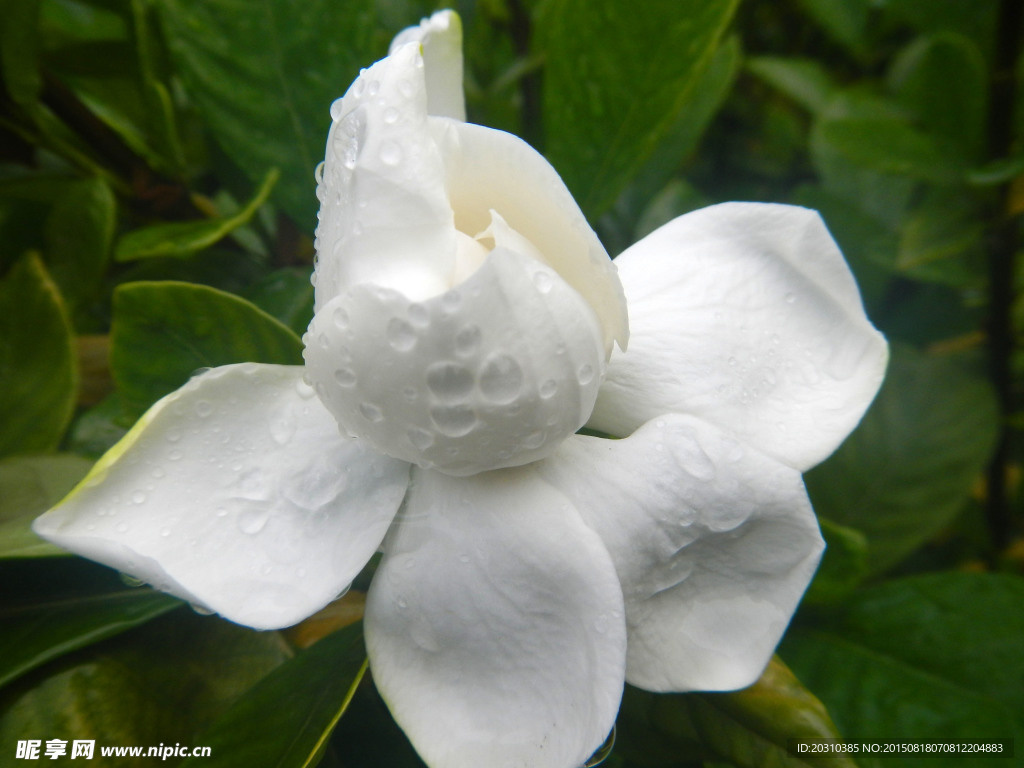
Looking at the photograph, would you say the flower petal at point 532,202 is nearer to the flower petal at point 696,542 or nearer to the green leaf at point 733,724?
the flower petal at point 696,542

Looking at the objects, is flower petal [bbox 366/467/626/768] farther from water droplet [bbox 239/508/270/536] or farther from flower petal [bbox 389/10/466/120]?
flower petal [bbox 389/10/466/120]

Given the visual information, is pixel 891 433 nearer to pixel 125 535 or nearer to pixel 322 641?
pixel 322 641

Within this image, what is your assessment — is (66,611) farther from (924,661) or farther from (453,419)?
(924,661)

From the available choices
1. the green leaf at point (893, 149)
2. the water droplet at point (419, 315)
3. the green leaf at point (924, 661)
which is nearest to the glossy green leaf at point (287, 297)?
the water droplet at point (419, 315)

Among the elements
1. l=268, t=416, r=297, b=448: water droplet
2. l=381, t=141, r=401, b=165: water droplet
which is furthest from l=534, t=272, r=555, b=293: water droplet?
l=268, t=416, r=297, b=448: water droplet

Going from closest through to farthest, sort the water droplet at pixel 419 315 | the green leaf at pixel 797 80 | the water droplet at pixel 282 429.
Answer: the water droplet at pixel 419 315 → the water droplet at pixel 282 429 → the green leaf at pixel 797 80

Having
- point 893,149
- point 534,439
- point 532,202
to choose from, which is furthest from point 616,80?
point 893,149

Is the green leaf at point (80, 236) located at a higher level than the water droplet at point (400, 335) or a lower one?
lower
